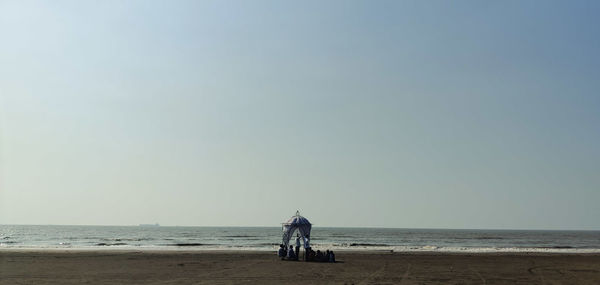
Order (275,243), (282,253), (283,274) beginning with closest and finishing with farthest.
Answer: (283,274) < (282,253) < (275,243)

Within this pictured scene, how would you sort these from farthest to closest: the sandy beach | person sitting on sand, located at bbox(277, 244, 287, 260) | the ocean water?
the ocean water
person sitting on sand, located at bbox(277, 244, 287, 260)
the sandy beach

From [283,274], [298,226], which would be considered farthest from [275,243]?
[283,274]

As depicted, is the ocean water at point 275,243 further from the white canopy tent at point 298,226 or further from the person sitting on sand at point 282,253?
the person sitting on sand at point 282,253

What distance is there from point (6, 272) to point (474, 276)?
20.7 meters

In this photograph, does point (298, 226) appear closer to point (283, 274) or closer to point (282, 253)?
point (282, 253)

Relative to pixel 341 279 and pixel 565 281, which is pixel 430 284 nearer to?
pixel 341 279

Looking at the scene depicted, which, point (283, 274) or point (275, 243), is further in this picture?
point (275, 243)

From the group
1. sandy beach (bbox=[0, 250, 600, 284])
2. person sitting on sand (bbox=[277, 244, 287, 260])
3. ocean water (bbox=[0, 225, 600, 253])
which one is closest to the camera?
sandy beach (bbox=[0, 250, 600, 284])

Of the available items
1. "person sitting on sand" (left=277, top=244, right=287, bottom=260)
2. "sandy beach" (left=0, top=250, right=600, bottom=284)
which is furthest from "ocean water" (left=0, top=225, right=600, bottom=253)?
"sandy beach" (left=0, top=250, right=600, bottom=284)

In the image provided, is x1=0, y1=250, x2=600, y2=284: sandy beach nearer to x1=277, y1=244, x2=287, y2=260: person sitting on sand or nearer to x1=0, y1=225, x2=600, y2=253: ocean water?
x1=277, y1=244, x2=287, y2=260: person sitting on sand

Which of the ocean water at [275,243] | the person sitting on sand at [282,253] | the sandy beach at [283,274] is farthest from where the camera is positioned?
the ocean water at [275,243]

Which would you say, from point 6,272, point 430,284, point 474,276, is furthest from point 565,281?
point 6,272

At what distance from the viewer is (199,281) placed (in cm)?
1894

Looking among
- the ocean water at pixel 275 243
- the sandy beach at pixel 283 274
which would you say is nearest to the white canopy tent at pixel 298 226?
the sandy beach at pixel 283 274
